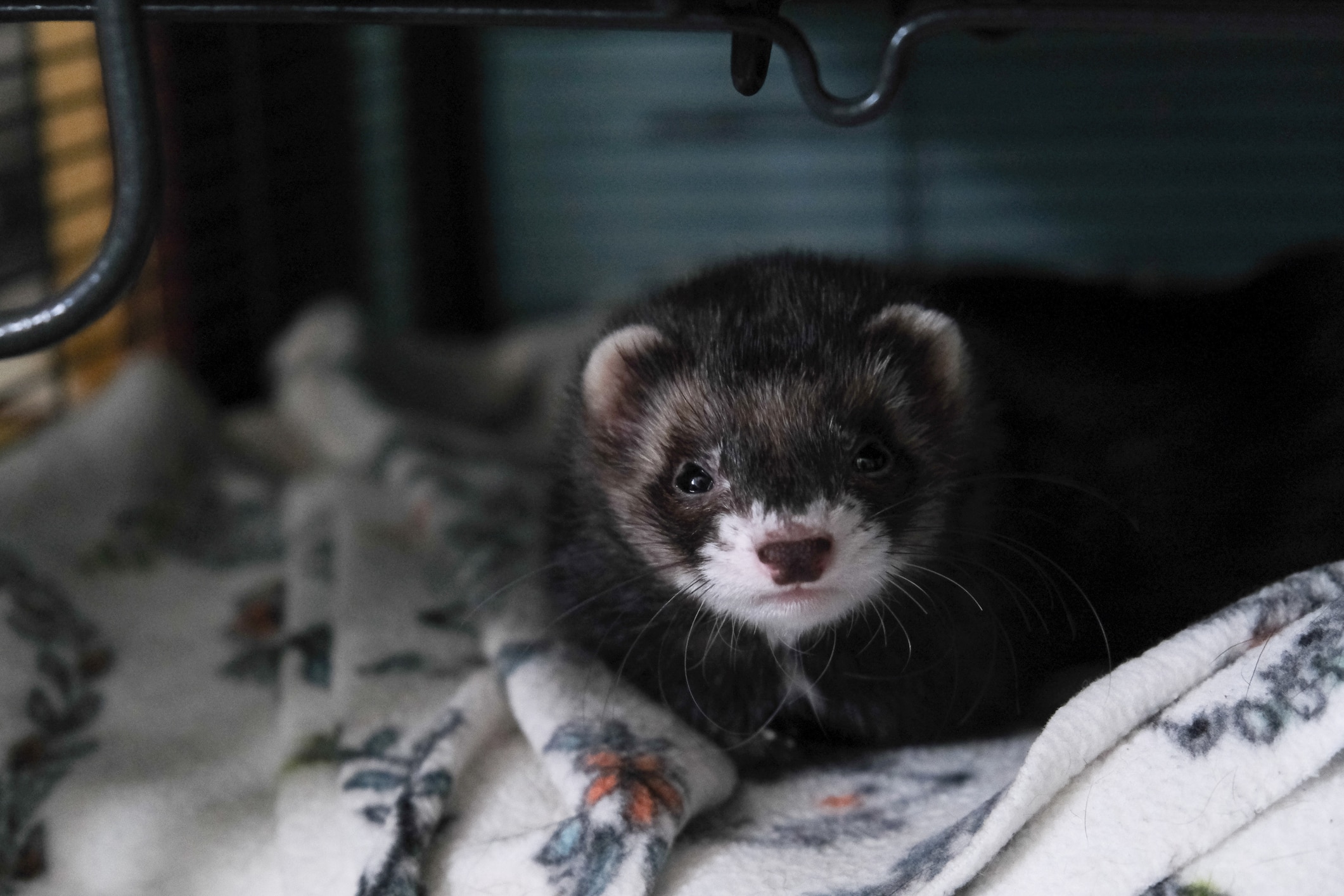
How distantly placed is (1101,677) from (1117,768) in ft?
0.31

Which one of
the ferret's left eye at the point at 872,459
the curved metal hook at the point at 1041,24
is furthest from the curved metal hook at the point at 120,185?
the ferret's left eye at the point at 872,459

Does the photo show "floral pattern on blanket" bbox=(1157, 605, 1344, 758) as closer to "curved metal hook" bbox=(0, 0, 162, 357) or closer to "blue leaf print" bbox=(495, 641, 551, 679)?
"blue leaf print" bbox=(495, 641, 551, 679)

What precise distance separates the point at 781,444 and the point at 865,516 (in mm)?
103

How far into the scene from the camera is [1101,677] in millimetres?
1110

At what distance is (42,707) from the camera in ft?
4.71

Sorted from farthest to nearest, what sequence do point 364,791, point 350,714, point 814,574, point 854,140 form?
point 854,140 < point 350,714 < point 364,791 < point 814,574

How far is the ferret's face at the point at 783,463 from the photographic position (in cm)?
114

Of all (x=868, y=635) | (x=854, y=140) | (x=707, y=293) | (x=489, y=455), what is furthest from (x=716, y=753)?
(x=854, y=140)

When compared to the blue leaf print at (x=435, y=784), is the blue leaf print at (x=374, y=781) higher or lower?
lower

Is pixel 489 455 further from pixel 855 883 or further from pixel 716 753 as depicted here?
pixel 855 883

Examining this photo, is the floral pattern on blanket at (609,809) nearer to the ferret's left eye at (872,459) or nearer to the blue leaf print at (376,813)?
the blue leaf print at (376,813)

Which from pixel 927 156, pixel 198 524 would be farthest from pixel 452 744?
pixel 927 156

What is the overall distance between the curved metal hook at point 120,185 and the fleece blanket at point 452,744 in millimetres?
520

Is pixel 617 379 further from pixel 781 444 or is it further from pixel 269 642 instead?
pixel 269 642
